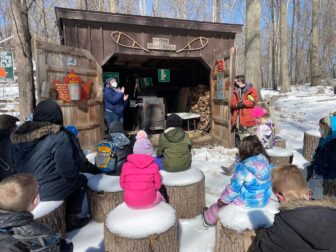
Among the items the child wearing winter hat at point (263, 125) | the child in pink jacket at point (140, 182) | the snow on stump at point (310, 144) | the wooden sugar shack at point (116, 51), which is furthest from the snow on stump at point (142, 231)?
the snow on stump at point (310, 144)

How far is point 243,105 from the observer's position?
22.0 feet

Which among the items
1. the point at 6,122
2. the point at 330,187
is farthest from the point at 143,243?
the point at 6,122

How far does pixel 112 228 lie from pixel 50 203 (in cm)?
A: 98

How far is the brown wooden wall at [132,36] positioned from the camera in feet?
22.7

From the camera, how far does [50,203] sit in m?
3.27

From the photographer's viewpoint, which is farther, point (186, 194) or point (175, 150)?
point (175, 150)

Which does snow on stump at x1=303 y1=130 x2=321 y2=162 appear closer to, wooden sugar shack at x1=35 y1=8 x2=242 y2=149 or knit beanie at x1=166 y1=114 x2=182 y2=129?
wooden sugar shack at x1=35 y1=8 x2=242 y2=149

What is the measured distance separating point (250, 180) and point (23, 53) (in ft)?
20.9

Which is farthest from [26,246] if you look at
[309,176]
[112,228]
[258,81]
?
[258,81]

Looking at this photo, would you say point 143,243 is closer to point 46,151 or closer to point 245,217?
point 245,217

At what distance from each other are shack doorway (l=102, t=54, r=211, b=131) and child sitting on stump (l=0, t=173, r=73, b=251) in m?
9.40

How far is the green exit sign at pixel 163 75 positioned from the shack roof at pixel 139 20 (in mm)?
4540

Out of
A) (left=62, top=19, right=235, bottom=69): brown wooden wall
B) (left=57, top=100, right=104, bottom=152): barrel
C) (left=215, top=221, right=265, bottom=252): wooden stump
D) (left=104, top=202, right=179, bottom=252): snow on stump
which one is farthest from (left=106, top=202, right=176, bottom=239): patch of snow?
(left=62, top=19, right=235, bottom=69): brown wooden wall

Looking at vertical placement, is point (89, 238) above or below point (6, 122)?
below
